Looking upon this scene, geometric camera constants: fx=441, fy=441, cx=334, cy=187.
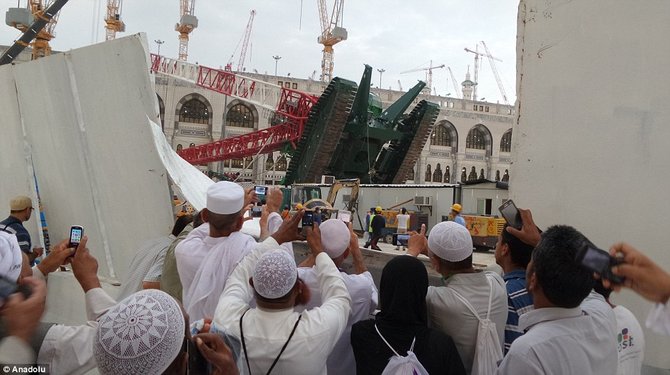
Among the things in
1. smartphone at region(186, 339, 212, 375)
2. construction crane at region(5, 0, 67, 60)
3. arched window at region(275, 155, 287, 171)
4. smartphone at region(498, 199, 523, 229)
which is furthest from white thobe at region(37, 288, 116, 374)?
arched window at region(275, 155, 287, 171)

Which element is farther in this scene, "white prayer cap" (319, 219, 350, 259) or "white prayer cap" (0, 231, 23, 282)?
"white prayer cap" (319, 219, 350, 259)

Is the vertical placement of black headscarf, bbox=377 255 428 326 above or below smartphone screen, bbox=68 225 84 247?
below

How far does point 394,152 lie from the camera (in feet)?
86.9

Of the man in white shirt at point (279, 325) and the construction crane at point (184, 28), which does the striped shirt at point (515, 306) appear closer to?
the man in white shirt at point (279, 325)

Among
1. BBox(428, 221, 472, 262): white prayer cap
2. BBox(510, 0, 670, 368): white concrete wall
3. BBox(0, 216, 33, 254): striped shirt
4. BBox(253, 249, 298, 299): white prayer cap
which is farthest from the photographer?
BBox(0, 216, 33, 254): striped shirt

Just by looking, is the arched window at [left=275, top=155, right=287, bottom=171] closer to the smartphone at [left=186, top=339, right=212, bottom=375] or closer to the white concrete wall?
the white concrete wall

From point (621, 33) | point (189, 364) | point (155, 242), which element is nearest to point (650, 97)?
point (621, 33)

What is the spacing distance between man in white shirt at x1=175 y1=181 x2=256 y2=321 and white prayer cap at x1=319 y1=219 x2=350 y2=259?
415 mm

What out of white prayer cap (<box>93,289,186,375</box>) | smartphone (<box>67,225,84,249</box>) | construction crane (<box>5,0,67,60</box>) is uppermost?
construction crane (<box>5,0,67,60</box>)

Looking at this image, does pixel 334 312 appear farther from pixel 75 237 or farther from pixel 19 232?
pixel 19 232

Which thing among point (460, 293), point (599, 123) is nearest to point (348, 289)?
point (460, 293)

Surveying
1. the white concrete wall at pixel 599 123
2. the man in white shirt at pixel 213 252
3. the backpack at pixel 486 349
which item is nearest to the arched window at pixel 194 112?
the white concrete wall at pixel 599 123

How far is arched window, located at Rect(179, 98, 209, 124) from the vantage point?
133 feet

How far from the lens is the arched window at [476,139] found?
48.3 metres
